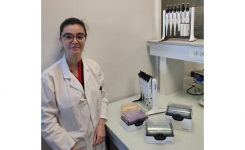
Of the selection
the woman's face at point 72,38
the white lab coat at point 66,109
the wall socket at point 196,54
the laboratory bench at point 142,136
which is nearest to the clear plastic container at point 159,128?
the laboratory bench at point 142,136

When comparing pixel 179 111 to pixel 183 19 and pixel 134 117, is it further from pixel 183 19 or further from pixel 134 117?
pixel 183 19

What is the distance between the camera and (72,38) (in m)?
1.18

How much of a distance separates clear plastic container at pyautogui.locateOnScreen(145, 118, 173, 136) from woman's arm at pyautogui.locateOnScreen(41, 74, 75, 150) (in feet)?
1.61

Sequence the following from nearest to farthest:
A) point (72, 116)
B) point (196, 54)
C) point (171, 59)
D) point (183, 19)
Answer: point (72, 116), point (196, 54), point (183, 19), point (171, 59)

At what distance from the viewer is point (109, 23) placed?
5.15 feet

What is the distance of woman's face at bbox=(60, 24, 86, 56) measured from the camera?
117 cm

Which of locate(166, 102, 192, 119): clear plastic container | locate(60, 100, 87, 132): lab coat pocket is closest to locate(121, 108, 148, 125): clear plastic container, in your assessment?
locate(166, 102, 192, 119): clear plastic container

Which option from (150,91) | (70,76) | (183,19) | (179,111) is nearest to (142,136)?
(179,111)

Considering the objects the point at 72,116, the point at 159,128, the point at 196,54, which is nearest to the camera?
the point at 159,128

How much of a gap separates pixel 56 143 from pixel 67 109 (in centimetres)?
21

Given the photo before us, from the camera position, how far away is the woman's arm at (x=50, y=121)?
1.07 m

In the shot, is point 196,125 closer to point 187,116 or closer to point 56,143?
point 187,116

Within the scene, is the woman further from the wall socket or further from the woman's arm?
the wall socket

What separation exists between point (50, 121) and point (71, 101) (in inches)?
6.7
